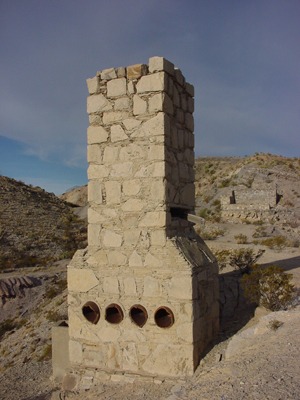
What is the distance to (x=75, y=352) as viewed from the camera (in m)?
5.19

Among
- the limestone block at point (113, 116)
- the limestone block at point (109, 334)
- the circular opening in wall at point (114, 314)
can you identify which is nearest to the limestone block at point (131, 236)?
the circular opening in wall at point (114, 314)

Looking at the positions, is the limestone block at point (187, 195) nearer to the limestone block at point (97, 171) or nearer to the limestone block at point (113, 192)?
the limestone block at point (113, 192)

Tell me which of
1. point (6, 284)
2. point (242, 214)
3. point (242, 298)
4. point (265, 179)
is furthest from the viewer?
point (265, 179)

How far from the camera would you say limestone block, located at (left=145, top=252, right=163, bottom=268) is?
478 centimetres

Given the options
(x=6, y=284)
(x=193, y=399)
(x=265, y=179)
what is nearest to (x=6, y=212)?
(x=6, y=284)

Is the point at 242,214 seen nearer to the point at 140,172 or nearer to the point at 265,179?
the point at 265,179

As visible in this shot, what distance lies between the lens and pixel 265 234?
18.2 m

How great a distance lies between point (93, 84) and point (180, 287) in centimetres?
302

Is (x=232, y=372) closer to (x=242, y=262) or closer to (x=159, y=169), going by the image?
(x=159, y=169)

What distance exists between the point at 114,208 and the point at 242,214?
67.0ft

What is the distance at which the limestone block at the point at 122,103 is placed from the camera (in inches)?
200

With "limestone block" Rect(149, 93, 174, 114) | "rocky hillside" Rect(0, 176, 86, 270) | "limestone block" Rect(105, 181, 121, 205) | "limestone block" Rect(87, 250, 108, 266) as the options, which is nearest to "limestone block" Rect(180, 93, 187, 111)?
"limestone block" Rect(149, 93, 174, 114)

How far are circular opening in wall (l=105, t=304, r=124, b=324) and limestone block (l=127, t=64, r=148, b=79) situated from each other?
305cm

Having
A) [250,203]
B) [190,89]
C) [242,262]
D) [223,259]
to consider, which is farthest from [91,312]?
[250,203]
